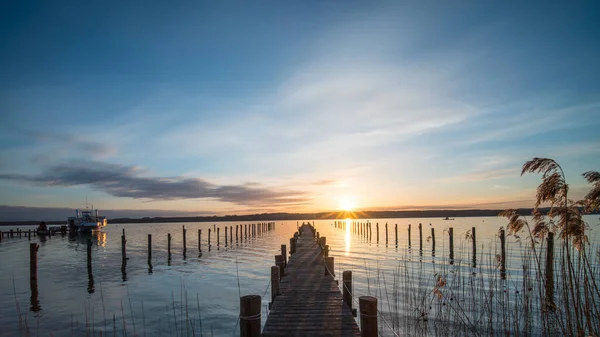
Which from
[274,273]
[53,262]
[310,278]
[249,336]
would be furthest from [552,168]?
[53,262]

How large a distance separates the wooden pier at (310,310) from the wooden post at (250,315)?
6.88ft

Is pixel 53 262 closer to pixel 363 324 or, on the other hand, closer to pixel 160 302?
pixel 160 302

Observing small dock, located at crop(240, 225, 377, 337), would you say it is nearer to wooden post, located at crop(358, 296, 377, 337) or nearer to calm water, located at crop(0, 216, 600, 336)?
wooden post, located at crop(358, 296, 377, 337)

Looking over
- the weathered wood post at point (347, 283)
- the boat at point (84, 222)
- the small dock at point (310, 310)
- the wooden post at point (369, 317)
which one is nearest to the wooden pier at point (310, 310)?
the small dock at point (310, 310)

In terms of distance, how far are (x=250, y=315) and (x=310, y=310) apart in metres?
4.33

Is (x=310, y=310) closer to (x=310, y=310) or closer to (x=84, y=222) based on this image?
(x=310, y=310)

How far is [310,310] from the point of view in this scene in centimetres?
1102

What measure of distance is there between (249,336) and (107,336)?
32.5 feet

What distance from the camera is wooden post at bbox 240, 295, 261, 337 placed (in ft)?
23.3

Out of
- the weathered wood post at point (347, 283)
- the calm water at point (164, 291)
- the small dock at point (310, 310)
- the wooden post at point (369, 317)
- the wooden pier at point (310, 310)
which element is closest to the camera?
the wooden post at point (369, 317)

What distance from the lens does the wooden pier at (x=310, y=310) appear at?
9.28 meters

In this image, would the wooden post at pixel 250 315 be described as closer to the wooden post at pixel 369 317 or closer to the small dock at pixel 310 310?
the small dock at pixel 310 310

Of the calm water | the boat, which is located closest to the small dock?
the calm water

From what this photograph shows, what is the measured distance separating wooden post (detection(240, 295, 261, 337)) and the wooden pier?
210cm
